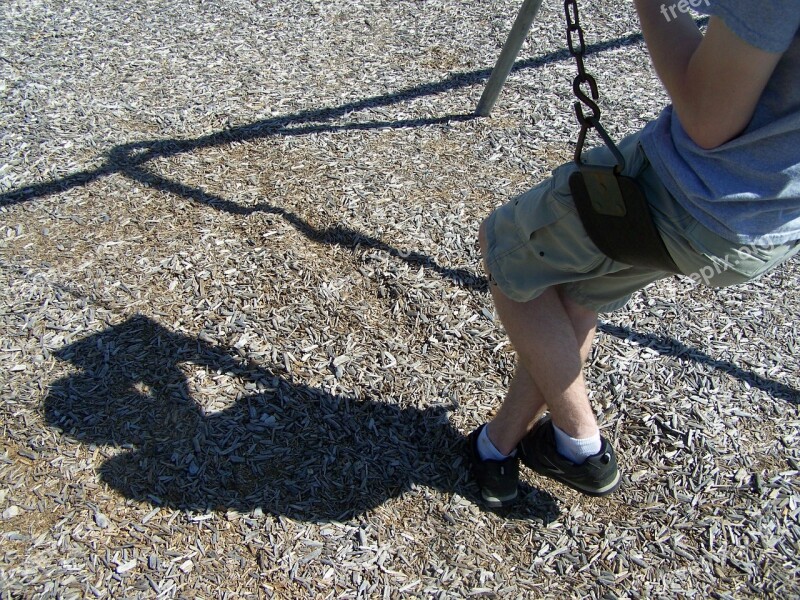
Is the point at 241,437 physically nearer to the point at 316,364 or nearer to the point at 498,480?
the point at 316,364

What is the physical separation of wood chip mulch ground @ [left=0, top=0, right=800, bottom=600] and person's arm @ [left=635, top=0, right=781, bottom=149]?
53.0 inches

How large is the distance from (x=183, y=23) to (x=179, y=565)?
368cm

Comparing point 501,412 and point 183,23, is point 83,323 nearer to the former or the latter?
point 501,412

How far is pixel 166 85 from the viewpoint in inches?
162

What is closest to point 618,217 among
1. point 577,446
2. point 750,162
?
point 750,162

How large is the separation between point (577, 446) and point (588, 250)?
0.61 meters

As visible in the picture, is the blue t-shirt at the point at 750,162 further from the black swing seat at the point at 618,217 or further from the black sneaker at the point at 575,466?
the black sneaker at the point at 575,466

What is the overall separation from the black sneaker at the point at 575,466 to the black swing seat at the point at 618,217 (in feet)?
2.10

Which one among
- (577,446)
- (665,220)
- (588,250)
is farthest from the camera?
(577,446)

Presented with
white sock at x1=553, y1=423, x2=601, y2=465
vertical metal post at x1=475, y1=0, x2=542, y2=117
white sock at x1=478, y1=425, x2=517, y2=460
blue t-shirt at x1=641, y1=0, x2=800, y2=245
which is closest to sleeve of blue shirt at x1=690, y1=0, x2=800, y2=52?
blue t-shirt at x1=641, y1=0, x2=800, y2=245

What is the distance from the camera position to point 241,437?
7.96ft

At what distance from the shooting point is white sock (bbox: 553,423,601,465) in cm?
207

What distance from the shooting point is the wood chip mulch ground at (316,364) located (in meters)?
2.17

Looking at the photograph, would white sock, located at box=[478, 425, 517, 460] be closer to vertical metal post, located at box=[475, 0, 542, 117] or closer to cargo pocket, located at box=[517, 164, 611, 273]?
cargo pocket, located at box=[517, 164, 611, 273]
